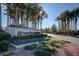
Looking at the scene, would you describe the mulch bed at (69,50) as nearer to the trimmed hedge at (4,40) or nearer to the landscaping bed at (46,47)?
A: the landscaping bed at (46,47)

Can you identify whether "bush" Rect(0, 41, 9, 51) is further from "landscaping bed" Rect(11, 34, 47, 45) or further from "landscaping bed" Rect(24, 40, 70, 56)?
"landscaping bed" Rect(24, 40, 70, 56)

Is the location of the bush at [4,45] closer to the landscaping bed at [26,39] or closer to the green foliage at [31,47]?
the landscaping bed at [26,39]

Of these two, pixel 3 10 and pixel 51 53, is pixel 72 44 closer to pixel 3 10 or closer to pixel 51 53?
pixel 51 53

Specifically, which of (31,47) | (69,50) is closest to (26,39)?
Answer: (31,47)

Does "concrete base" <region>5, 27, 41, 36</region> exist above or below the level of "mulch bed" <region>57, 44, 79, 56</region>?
above

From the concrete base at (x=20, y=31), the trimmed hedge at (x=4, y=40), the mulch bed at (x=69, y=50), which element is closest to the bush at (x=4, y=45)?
the trimmed hedge at (x=4, y=40)

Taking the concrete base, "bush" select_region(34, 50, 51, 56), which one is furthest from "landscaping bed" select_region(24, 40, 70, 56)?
the concrete base

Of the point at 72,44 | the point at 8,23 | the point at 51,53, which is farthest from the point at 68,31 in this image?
Result: the point at 8,23

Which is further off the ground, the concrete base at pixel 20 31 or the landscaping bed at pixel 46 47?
the concrete base at pixel 20 31

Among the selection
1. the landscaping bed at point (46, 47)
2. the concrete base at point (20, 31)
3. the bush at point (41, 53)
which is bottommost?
the bush at point (41, 53)

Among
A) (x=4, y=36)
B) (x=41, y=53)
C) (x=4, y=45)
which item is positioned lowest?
(x=41, y=53)

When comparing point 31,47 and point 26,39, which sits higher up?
point 26,39

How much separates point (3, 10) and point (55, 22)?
2.32 feet

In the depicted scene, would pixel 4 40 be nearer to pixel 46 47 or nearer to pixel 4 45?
pixel 4 45
